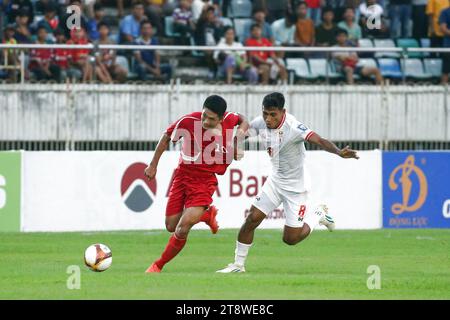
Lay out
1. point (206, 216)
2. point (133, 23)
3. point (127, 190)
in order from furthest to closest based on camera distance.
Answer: point (133, 23), point (127, 190), point (206, 216)

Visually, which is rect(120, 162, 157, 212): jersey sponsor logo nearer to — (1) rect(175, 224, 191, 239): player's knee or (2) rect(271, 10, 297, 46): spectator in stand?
(2) rect(271, 10, 297, 46): spectator in stand

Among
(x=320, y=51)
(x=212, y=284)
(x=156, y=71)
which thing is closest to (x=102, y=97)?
(x=156, y=71)

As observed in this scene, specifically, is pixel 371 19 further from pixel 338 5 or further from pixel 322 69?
pixel 322 69

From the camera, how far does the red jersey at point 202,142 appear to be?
14930 millimetres

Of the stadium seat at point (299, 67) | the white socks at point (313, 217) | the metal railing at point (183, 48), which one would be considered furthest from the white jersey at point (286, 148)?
the stadium seat at point (299, 67)

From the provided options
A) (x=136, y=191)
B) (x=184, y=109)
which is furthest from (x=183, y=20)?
(x=136, y=191)

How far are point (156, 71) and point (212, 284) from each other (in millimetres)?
11474

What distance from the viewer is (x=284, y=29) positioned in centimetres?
2647

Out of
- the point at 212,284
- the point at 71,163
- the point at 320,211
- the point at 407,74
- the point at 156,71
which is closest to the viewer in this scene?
the point at 212,284

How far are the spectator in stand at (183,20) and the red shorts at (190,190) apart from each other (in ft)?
36.4

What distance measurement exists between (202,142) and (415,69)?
471 inches

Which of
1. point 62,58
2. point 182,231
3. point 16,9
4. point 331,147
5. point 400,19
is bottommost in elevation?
point 182,231

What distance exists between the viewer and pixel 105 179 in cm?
2261

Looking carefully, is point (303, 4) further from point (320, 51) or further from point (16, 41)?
point (16, 41)
